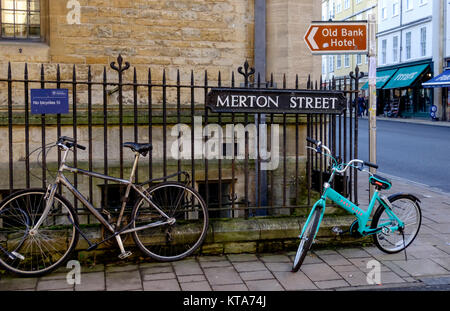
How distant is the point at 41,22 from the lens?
24.9 ft

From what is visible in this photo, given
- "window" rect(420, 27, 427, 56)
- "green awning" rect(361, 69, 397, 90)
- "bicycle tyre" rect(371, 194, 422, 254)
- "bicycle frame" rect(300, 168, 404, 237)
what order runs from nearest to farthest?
"bicycle frame" rect(300, 168, 404, 237) < "bicycle tyre" rect(371, 194, 422, 254) < "window" rect(420, 27, 427, 56) < "green awning" rect(361, 69, 397, 90)

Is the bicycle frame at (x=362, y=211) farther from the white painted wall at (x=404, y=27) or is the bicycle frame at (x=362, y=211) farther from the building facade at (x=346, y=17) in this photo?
the building facade at (x=346, y=17)

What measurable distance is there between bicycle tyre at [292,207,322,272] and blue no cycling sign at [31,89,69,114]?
104 inches

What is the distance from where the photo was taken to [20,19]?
7594mm

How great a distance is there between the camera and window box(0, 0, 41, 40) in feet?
24.7

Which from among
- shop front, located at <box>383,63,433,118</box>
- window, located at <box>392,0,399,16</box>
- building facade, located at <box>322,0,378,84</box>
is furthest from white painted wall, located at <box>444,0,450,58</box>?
building facade, located at <box>322,0,378,84</box>

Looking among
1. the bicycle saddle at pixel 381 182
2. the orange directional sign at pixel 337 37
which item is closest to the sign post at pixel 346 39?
the orange directional sign at pixel 337 37

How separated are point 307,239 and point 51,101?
2.83 m

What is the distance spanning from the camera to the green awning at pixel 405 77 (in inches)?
1396

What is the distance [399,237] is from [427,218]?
2022mm

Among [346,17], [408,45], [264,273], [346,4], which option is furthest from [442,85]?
[264,273]

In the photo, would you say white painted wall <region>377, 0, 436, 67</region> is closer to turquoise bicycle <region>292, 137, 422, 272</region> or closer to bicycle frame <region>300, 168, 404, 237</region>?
turquoise bicycle <region>292, 137, 422, 272</region>
